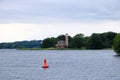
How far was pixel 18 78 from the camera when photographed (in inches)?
2329

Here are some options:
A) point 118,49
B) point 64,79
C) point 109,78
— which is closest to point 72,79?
point 64,79

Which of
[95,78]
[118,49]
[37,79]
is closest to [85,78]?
[95,78]

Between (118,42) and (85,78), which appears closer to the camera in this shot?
(85,78)

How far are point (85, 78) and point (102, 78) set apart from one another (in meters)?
2.11

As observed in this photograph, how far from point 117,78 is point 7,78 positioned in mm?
13197

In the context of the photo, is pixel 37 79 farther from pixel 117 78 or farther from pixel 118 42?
pixel 118 42

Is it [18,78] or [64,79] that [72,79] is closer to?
[64,79]

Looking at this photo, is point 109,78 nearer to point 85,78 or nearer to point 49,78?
point 85,78

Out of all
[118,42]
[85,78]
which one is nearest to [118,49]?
[118,42]

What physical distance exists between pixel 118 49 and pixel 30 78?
67024 mm

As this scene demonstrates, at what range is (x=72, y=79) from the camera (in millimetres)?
57312

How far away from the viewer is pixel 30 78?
58562 millimetres

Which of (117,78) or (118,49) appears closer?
(117,78)

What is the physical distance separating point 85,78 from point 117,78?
3917mm
